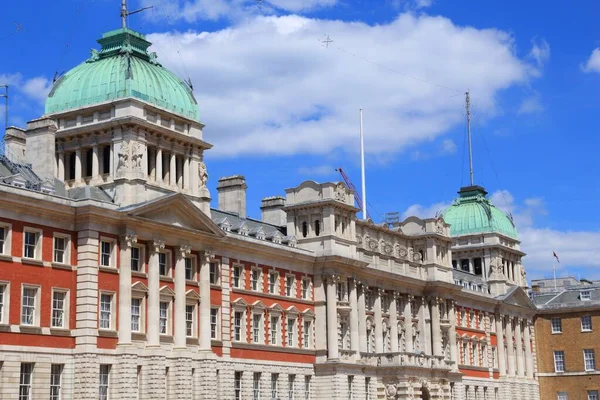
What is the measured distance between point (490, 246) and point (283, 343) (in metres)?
46.8

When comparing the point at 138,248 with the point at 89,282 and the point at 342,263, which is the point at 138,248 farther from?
the point at 342,263

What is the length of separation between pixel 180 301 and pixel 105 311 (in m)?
6.71

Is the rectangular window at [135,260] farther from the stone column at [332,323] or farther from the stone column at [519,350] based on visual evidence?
the stone column at [519,350]

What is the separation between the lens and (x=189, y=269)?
71500 millimetres

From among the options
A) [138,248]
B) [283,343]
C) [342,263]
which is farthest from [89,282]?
[342,263]

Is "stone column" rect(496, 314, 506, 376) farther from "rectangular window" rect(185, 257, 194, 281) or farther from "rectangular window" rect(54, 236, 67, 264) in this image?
"rectangular window" rect(54, 236, 67, 264)

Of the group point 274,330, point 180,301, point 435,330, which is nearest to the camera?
point 180,301

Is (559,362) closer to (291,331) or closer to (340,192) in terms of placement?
(340,192)

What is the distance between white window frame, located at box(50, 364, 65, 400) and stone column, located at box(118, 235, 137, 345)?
14.2 ft

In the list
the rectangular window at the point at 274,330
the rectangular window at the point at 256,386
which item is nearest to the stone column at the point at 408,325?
the rectangular window at the point at 274,330

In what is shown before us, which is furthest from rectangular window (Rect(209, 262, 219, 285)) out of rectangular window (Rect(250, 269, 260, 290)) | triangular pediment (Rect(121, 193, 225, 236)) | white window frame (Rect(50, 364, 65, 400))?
white window frame (Rect(50, 364, 65, 400))

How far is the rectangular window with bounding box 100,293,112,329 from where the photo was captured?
206 ft

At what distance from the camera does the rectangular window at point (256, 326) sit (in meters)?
77.9

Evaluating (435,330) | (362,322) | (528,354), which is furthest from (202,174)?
(528,354)
